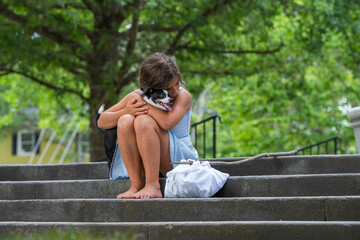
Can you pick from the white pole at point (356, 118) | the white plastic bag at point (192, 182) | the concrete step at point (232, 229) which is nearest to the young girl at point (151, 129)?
the white plastic bag at point (192, 182)

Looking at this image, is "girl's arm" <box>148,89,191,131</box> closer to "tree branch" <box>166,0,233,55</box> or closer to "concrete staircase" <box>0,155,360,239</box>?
"concrete staircase" <box>0,155,360,239</box>

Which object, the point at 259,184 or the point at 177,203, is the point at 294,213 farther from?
the point at 177,203

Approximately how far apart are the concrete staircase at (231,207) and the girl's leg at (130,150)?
0.86 ft

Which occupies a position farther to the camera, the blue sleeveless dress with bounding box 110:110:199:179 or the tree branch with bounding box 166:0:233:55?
the tree branch with bounding box 166:0:233:55

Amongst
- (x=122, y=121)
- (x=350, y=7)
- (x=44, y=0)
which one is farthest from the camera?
(x=350, y=7)

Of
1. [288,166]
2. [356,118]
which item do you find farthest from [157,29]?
[288,166]

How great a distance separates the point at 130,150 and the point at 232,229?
144 centimetres

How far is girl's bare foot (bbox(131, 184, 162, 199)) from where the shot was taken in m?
4.77

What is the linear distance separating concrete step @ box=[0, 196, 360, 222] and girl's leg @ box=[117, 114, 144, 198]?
395 mm

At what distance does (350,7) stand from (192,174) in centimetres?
685

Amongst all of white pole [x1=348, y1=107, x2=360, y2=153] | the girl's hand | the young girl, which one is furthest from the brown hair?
white pole [x1=348, y1=107, x2=360, y2=153]

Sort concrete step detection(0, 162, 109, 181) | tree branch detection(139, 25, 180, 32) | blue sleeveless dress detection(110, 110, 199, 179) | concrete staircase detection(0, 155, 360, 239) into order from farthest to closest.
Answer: tree branch detection(139, 25, 180, 32) < concrete step detection(0, 162, 109, 181) < blue sleeveless dress detection(110, 110, 199, 179) < concrete staircase detection(0, 155, 360, 239)

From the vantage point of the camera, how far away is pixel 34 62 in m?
10.8

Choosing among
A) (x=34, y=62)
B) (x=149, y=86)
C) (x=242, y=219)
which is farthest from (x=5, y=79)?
(x=242, y=219)
